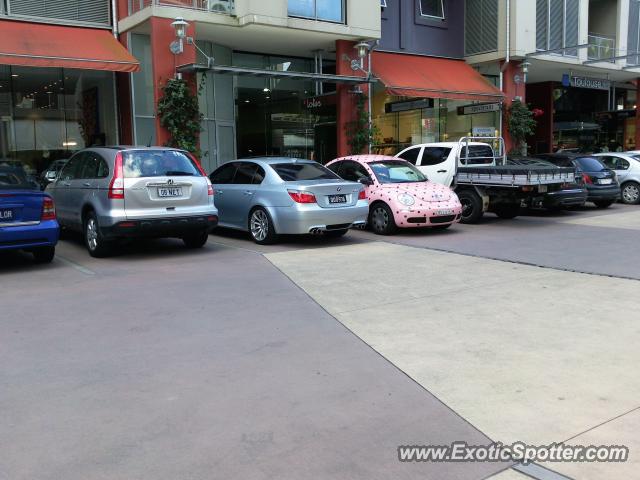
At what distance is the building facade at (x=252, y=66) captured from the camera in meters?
16.1

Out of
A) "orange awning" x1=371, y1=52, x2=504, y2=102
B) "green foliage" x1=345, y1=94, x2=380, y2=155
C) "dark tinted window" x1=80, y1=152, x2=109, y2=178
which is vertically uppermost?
"orange awning" x1=371, y1=52, x2=504, y2=102

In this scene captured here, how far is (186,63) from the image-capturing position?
16.3 metres

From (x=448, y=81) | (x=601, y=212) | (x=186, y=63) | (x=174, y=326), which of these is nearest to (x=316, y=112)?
(x=448, y=81)

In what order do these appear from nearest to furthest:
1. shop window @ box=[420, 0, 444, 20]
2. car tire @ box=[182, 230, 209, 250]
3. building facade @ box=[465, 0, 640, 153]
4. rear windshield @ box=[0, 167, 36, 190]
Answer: rear windshield @ box=[0, 167, 36, 190] → car tire @ box=[182, 230, 209, 250] → shop window @ box=[420, 0, 444, 20] → building facade @ box=[465, 0, 640, 153]

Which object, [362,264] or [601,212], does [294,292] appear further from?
[601,212]

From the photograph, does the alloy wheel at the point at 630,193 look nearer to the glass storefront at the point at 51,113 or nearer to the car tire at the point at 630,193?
the car tire at the point at 630,193

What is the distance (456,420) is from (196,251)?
7259 mm

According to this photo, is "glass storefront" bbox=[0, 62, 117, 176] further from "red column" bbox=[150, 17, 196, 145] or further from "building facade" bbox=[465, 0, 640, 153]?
"building facade" bbox=[465, 0, 640, 153]

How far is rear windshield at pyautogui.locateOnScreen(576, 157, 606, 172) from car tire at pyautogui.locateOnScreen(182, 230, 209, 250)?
11028mm

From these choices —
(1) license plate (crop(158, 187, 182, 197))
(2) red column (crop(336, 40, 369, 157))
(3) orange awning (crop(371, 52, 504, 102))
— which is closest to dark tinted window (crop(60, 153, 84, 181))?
(1) license plate (crop(158, 187, 182, 197))

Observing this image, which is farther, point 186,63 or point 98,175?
point 186,63

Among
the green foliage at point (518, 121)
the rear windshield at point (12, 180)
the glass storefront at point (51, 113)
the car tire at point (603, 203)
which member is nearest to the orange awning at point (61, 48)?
the glass storefront at point (51, 113)

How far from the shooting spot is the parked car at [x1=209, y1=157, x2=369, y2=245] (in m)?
10.5

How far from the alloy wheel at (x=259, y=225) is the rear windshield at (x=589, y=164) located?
10013 millimetres
